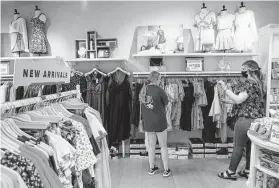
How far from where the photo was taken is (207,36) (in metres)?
4.18

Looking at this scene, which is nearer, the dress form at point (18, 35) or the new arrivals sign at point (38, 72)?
the new arrivals sign at point (38, 72)

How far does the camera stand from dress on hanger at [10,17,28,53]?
4406 mm

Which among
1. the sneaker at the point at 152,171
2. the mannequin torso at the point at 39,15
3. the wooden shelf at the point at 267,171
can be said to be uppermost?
the mannequin torso at the point at 39,15

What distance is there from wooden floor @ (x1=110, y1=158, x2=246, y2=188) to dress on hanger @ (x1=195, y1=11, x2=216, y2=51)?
2.03 m

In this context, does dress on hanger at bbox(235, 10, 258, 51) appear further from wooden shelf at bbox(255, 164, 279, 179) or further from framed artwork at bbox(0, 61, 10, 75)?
framed artwork at bbox(0, 61, 10, 75)

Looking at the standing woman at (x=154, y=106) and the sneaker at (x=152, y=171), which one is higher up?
the standing woman at (x=154, y=106)

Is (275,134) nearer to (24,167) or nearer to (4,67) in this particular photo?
(24,167)

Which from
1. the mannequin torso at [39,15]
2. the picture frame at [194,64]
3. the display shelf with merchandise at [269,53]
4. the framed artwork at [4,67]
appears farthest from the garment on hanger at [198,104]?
the framed artwork at [4,67]

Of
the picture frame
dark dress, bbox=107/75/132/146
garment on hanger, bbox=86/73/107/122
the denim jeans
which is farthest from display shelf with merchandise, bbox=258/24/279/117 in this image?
garment on hanger, bbox=86/73/107/122

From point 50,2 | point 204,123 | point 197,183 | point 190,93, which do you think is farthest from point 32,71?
point 50,2

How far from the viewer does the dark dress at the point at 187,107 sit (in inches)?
160

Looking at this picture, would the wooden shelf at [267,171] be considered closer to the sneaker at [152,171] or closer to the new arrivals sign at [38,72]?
the sneaker at [152,171]

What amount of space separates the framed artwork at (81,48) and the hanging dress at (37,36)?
0.62m

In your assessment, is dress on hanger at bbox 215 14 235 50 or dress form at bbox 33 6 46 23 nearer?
dress on hanger at bbox 215 14 235 50
